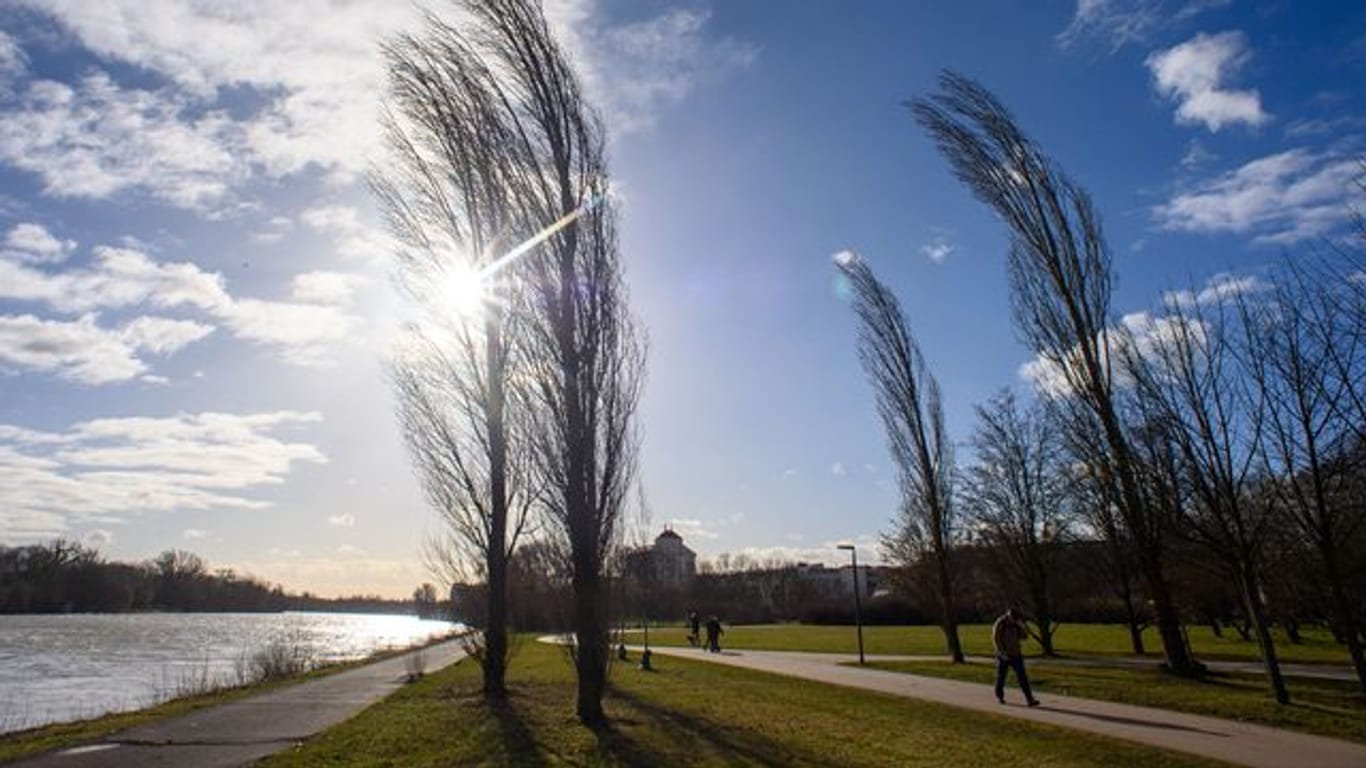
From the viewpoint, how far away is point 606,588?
14.9m

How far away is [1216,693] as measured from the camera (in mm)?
15594

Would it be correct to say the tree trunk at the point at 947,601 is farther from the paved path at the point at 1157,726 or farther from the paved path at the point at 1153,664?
the paved path at the point at 1157,726

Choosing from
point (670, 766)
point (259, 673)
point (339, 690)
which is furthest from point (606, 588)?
point (259, 673)

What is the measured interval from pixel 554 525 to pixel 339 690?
10.9m

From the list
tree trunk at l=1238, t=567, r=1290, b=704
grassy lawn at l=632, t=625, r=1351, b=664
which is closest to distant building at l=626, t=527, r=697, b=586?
grassy lawn at l=632, t=625, r=1351, b=664

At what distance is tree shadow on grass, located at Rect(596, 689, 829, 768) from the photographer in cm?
972

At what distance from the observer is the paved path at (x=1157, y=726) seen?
377 inches

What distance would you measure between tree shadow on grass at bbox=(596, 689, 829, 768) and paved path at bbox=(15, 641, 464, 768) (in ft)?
15.0

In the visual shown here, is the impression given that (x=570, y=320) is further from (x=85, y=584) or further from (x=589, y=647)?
(x=85, y=584)

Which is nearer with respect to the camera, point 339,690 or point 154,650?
point 339,690

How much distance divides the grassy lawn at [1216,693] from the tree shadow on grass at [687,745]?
7.11 m

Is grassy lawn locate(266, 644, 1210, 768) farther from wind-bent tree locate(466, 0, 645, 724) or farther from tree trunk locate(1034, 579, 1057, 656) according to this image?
tree trunk locate(1034, 579, 1057, 656)

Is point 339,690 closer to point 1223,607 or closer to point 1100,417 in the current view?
point 1100,417

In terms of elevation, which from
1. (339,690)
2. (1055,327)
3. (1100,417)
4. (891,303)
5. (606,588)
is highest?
(891,303)
